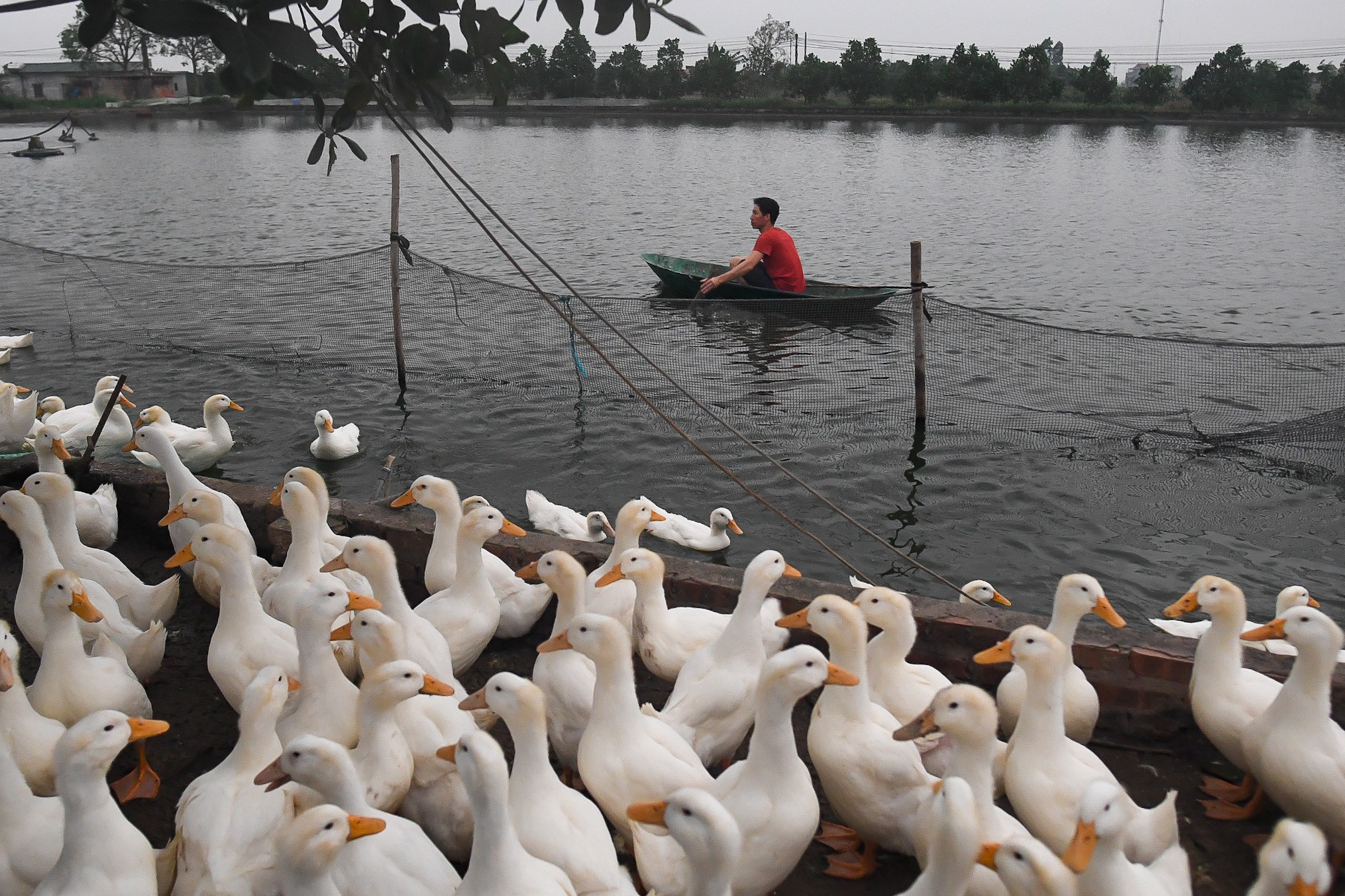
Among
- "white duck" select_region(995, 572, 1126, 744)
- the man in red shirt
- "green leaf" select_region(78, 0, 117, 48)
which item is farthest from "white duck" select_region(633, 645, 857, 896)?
the man in red shirt

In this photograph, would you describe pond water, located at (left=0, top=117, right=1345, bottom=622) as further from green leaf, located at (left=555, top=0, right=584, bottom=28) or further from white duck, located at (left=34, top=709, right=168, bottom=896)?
green leaf, located at (left=555, top=0, right=584, bottom=28)

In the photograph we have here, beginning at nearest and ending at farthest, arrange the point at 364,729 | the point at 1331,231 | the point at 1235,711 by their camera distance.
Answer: the point at 364,729 < the point at 1235,711 < the point at 1331,231

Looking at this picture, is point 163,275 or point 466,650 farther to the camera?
point 163,275

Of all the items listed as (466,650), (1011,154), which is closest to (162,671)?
(466,650)

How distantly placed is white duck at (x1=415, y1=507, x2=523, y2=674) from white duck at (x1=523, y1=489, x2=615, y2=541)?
248 cm

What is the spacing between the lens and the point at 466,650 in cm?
462

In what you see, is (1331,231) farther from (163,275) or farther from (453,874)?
(453,874)

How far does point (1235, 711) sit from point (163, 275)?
13.2m

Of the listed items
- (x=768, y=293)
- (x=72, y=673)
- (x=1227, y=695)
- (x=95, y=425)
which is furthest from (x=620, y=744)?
(x=768, y=293)

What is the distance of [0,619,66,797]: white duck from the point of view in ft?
11.9

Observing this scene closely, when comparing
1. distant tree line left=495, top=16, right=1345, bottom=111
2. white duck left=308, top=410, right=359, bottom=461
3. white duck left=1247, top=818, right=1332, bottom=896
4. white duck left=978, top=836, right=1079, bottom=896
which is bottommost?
white duck left=308, top=410, right=359, bottom=461

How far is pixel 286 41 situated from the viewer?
2439mm

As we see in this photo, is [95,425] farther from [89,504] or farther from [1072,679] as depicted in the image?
[1072,679]

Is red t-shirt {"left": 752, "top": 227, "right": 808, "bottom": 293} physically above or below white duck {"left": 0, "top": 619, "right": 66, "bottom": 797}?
above
